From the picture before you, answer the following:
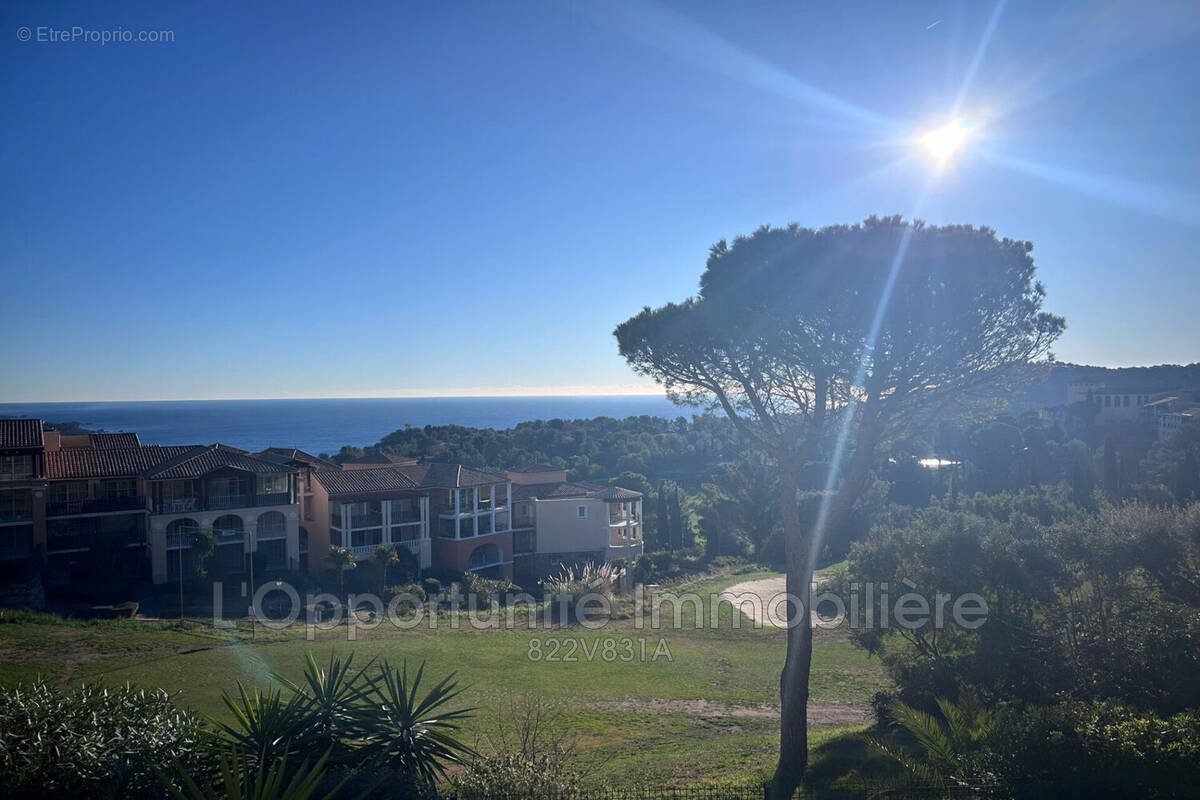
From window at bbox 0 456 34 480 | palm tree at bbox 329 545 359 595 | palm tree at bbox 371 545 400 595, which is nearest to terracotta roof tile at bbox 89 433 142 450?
window at bbox 0 456 34 480

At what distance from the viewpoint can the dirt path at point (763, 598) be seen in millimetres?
25125

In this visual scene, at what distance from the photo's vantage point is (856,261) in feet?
35.5

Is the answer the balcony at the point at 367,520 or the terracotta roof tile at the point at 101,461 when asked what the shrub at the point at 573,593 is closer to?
the balcony at the point at 367,520

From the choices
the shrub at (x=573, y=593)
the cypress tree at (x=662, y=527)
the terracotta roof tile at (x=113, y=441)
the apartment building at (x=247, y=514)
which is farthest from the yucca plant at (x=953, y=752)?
the cypress tree at (x=662, y=527)

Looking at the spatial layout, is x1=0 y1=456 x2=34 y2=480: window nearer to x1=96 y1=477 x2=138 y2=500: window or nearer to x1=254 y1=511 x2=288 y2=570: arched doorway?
x1=96 y1=477 x2=138 y2=500: window

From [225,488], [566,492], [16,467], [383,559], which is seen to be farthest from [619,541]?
[16,467]

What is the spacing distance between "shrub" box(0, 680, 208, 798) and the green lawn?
9.54ft

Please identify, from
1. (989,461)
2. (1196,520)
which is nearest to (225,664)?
(1196,520)

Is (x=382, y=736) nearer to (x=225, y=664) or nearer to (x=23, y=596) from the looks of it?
(x=225, y=664)

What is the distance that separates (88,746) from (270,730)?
1.42 m

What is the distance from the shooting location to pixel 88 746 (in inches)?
241

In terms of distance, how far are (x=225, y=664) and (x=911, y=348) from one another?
1399 centimetres

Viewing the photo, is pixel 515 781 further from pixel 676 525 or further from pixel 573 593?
pixel 676 525

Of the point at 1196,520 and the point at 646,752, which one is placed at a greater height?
the point at 1196,520
